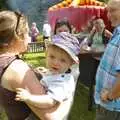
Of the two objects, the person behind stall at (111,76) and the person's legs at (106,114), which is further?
the person's legs at (106,114)

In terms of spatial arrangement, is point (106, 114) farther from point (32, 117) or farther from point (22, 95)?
point (22, 95)

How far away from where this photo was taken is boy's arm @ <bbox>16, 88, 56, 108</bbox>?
2268 millimetres

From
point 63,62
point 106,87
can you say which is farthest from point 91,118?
point 63,62

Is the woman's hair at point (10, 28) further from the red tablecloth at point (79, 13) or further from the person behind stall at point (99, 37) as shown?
the red tablecloth at point (79, 13)

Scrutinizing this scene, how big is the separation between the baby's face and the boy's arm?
208 mm

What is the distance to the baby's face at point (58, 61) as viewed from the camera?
2527 millimetres

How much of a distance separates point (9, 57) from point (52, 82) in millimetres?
284

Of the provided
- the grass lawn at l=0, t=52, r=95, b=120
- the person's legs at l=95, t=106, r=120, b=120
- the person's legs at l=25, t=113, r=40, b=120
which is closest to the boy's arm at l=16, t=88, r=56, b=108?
the person's legs at l=25, t=113, r=40, b=120

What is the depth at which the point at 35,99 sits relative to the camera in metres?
2.32

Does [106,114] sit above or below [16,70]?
below

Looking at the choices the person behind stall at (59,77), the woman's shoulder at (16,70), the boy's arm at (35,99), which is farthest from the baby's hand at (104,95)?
the woman's shoulder at (16,70)

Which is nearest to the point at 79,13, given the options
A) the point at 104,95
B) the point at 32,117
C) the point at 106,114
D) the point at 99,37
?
the point at 99,37

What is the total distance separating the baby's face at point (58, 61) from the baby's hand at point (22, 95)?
0.95ft

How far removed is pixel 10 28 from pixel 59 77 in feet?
1.27
